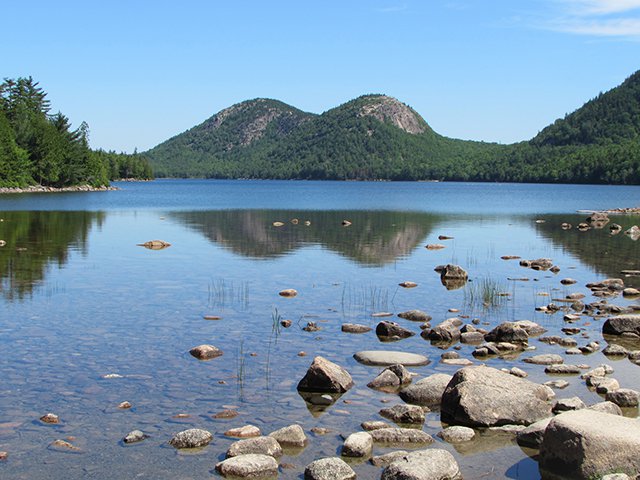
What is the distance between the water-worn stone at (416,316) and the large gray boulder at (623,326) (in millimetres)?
5532

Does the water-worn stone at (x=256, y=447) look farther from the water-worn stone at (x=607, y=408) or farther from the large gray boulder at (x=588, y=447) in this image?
the water-worn stone at (x=607, y=408)

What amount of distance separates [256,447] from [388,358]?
666cm

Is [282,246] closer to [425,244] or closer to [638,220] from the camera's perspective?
[425,244]

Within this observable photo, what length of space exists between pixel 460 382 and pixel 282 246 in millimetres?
32948

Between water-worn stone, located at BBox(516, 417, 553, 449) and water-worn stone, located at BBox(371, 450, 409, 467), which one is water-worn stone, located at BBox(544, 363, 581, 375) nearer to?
water-worn stone, located at BBox(516, 417, 553, 449)

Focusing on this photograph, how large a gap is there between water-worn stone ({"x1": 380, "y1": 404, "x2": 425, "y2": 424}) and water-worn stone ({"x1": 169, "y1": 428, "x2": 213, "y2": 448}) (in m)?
3.65

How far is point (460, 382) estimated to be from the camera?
14398 millimetres

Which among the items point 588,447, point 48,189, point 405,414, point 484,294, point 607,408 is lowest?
point 405,414

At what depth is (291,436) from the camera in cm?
1264

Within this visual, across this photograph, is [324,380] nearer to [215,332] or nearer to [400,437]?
[400,437]

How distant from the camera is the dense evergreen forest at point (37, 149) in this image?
12862 cm

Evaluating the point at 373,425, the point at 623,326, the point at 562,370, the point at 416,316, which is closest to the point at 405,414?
the point at 373,425

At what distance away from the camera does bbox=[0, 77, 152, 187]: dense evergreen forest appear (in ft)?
422

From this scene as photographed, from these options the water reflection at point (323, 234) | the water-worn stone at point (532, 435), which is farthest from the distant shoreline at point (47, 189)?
the water-worn stone at point (532, 435)
